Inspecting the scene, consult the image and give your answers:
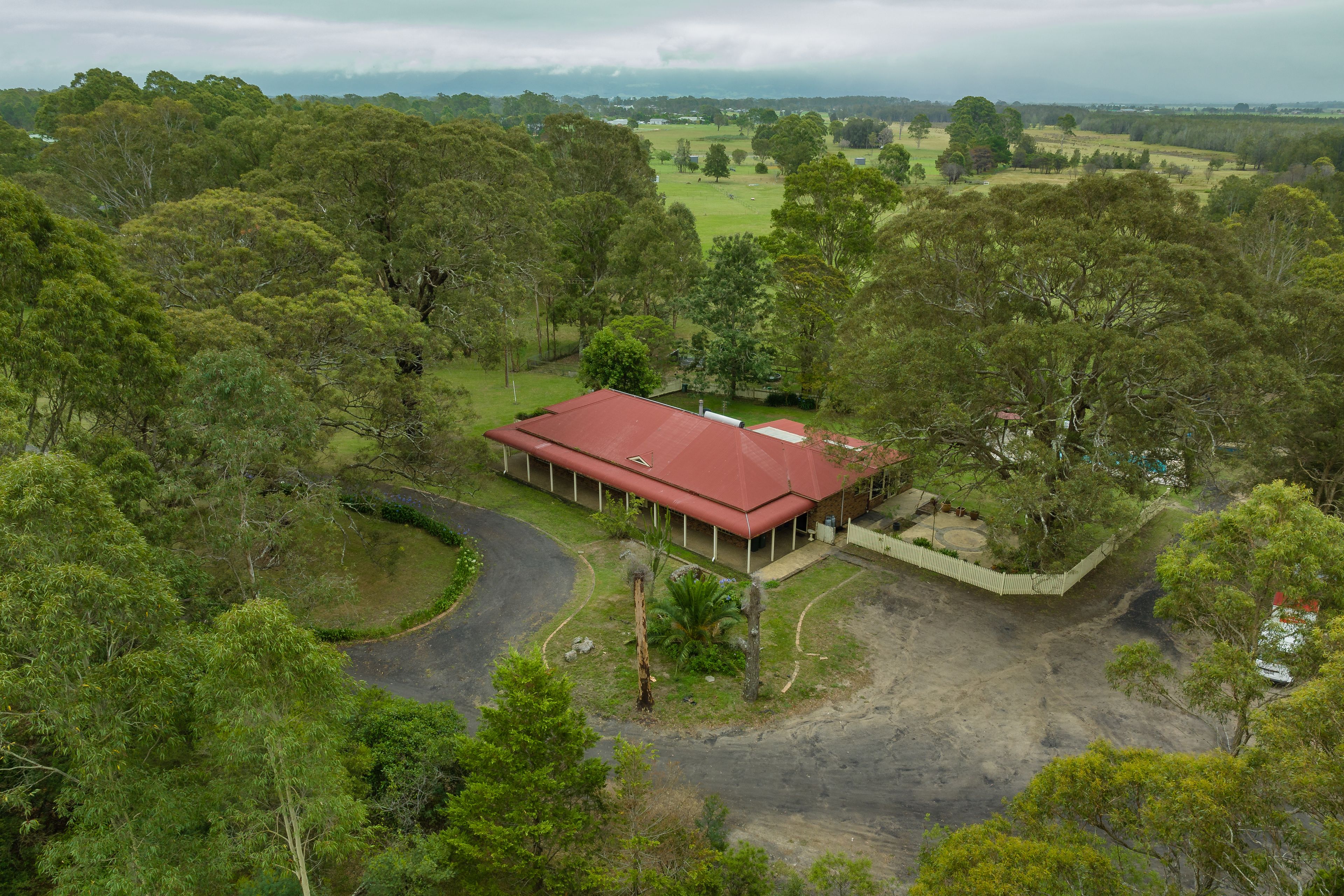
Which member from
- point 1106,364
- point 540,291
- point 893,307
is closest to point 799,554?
point 893,307

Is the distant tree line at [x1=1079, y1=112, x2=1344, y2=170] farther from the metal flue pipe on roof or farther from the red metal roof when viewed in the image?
the red metal roof

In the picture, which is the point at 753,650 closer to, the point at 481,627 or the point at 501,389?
the point at 481,627

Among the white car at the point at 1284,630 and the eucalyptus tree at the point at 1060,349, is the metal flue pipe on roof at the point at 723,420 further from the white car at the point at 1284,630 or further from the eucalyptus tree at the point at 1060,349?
the white car at the point at 1284,630

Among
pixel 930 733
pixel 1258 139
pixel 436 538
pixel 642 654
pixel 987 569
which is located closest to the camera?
pixel 930 733

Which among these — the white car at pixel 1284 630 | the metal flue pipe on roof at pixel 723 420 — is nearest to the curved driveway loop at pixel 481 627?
the metal flue pipe on roof at pixel 723 420

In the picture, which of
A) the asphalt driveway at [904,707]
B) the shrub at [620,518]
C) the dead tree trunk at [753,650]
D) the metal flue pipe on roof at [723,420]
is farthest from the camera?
the metal flue pipe on roof at [723,420]

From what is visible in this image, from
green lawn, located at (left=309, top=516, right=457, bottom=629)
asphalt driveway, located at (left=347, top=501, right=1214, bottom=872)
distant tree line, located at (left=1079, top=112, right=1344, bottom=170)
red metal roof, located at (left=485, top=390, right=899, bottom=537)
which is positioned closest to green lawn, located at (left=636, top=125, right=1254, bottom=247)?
distant tree line, located at (left=1079, top=112, right=1344, bottom=170)

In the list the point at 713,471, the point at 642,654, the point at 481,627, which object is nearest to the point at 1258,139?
the point at 713,471
